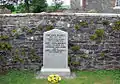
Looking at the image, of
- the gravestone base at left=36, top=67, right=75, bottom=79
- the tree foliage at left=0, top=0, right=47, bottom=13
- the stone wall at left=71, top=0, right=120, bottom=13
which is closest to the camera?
the gravestone base at left=36, top=67, right=75, bottom=79

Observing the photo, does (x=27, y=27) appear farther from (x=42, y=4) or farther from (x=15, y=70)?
(x=42, y=4)

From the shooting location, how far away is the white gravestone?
940 centimetres

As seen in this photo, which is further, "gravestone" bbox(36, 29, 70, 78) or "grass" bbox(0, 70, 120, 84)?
"gravestone" bbox(36, 29, 70, 78)

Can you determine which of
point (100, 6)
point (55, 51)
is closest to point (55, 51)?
point (55, 51)

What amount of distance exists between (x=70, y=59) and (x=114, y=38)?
163 centimetres

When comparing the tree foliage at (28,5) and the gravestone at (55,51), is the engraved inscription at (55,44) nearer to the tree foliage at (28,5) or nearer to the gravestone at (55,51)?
the gravestone at (55,51)

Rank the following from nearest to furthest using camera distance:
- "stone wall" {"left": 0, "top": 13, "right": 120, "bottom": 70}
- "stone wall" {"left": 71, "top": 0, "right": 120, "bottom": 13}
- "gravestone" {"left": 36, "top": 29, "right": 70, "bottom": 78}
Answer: "gravestone" {"left": 36, "top": 29, "right": 70, "bottom": 78} < "stone wall" {"left": 0, "top": 13, "right": 120, "bottom": 70} < "stone wall" {"left": 71, "top": 0, "right": 120, "bottom": 13}

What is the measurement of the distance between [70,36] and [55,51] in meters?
0.78

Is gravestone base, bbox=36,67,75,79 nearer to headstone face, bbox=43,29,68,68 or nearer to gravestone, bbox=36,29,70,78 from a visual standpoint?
gravestone, bbox=36,29,70,78

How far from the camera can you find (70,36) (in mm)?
9758

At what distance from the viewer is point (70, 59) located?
986cm

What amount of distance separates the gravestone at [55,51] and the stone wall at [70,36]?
39 cm

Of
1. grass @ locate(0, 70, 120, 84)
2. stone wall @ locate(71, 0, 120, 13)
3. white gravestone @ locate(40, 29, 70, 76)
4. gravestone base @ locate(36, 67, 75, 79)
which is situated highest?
stone wall @ locate(71, 0, 120, 13)

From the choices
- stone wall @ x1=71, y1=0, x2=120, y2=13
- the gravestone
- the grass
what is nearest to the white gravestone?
the gravestone
